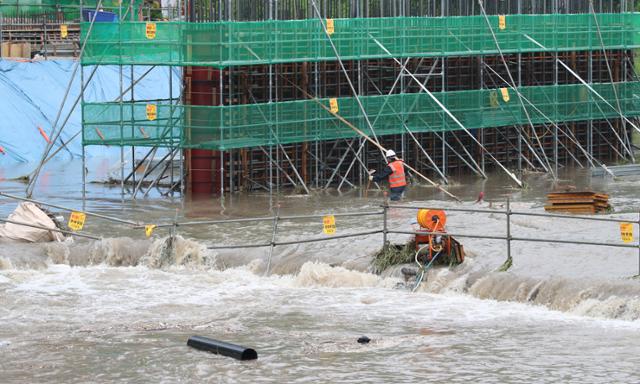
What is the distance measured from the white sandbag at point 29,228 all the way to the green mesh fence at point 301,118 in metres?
5.51

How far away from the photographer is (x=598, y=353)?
2298 centimetres

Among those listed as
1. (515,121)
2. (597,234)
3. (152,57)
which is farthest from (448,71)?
(597,234)

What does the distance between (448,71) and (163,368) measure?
23421 millimetres

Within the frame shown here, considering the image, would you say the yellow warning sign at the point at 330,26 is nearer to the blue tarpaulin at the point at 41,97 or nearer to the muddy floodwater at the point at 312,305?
the muddy floodwater at the point at 312,305

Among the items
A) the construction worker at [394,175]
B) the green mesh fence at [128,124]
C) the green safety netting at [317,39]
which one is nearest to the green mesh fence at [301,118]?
the green mesh fence at [128,124]

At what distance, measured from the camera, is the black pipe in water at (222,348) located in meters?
22.9

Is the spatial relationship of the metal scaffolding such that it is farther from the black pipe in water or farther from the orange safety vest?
the black pipe in water

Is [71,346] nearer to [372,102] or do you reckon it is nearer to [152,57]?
[152,57]

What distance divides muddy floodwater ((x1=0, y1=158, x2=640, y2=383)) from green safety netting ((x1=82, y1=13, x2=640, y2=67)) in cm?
379

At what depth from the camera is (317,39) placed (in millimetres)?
38531

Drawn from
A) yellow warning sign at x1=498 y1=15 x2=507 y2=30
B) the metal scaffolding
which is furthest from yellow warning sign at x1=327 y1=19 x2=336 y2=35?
yellow warning sign at x1=498 y1=15 x2=507 y2=30

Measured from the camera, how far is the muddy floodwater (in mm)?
22547

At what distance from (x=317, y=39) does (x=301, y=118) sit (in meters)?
2.00

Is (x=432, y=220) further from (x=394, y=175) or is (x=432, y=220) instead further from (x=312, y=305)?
(x=394, y=175)
